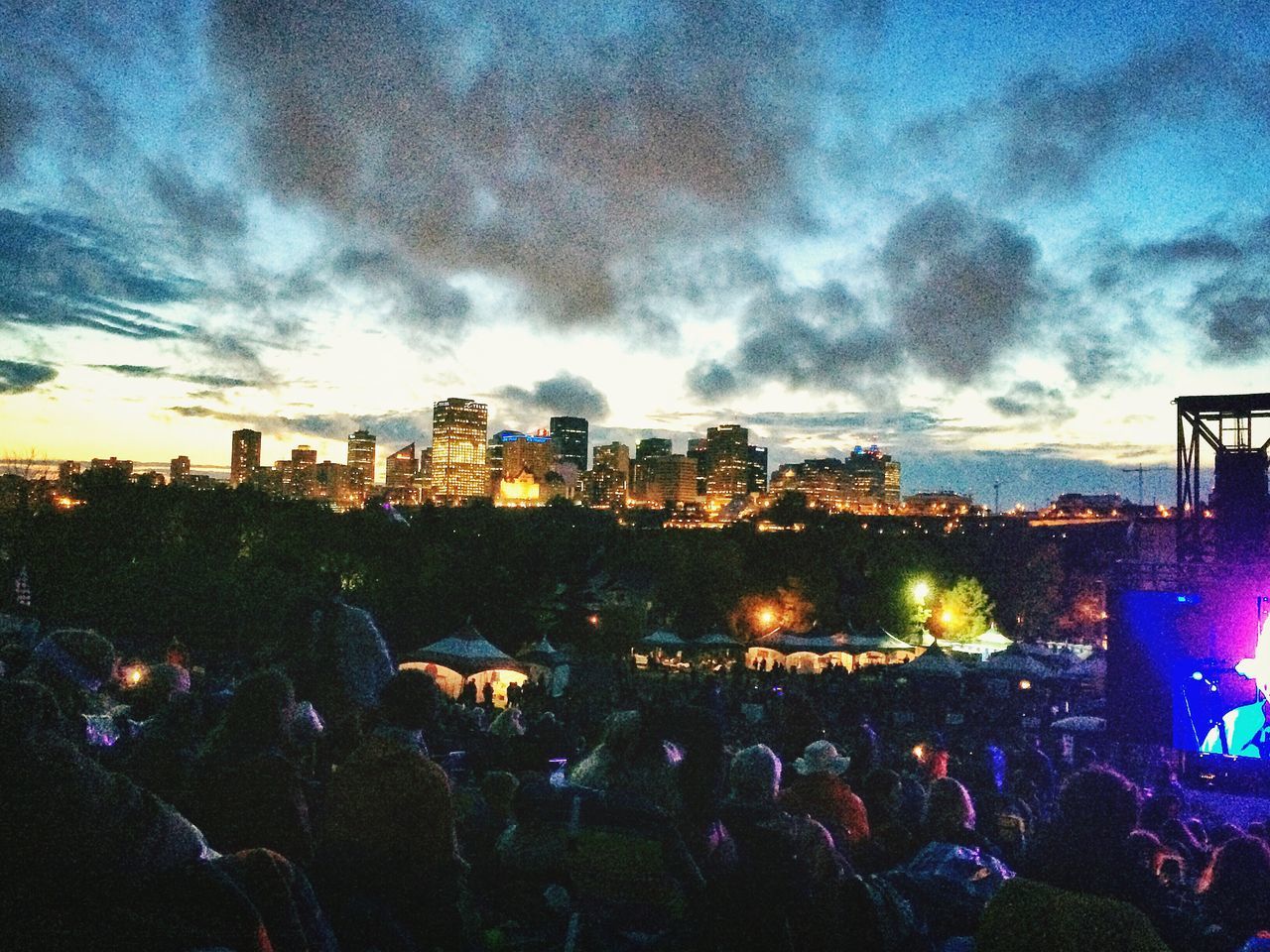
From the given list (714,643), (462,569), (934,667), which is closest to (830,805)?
(934,667)

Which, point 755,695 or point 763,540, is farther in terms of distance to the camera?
point 763,540

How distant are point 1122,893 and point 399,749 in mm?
2456

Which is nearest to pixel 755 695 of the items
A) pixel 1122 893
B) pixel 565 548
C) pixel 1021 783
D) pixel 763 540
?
pixel 1021 783

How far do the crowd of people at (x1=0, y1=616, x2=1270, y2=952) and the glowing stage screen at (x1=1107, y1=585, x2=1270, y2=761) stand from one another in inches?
384

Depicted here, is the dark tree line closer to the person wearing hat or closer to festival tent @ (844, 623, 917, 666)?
festival tent @ (844, 623, 917, 666)

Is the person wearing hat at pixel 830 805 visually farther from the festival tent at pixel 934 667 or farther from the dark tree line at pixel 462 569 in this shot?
the dark tree line at pixel 462 569

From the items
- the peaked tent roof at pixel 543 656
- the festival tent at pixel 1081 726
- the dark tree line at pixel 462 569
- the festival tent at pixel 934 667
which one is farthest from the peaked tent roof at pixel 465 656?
the festival tent at pixel 1081 726

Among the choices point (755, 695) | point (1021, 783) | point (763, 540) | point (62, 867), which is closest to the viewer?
point (62, 867)

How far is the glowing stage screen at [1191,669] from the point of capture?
13.4 metres

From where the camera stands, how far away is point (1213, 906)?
3914mm

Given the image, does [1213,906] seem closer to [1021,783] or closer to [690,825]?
[690,825]

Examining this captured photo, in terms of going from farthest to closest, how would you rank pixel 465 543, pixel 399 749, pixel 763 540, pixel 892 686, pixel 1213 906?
pixel 763 540
pixel 465 543
pixel 892 686
pixel 1213 906
pixel 399 749

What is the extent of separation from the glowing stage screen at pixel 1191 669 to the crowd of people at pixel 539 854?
9757mm

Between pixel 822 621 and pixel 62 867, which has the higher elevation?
pixel 62 867
